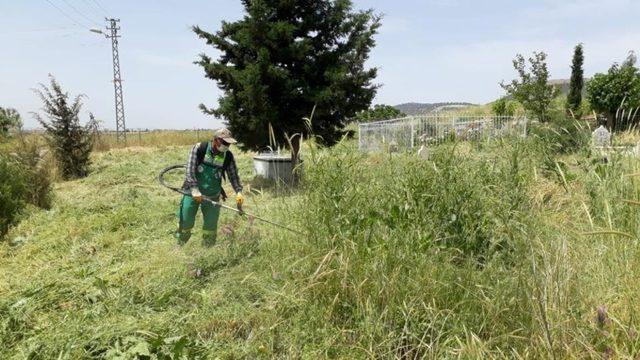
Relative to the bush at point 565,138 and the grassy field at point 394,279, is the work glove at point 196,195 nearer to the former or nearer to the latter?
the grassy field at point 394,279

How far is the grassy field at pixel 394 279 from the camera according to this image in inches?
92.0

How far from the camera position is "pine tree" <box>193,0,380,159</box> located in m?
10.8

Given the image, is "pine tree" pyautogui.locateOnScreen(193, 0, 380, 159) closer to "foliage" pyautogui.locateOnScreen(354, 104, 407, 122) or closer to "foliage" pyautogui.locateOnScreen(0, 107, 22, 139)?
"foliage" pyautogui.locateOnScreen(0, 107, 22, 139)

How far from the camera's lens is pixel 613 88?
2352 cm

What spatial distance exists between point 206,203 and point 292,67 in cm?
668

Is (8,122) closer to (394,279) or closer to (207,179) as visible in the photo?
(207,179)

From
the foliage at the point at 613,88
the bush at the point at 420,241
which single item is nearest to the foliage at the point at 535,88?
the foliage at the point at 613,88

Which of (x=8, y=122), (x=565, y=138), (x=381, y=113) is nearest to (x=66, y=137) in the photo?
(x=8, y=122)

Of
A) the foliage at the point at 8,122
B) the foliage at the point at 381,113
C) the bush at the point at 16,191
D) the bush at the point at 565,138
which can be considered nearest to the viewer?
the bush at the point at 565,138

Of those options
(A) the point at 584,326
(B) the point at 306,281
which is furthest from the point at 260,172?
(A) the point at 584,326

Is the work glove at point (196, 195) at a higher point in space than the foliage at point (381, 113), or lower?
lower

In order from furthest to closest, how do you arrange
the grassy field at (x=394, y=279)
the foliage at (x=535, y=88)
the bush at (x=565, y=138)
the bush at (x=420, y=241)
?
the foliage at (x=535, y=88)
the bush at (x=565, y=138)
the bush at (x=420, y=241)
the grassy field at (x=394, y=279)

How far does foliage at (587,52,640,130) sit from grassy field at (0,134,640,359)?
74.8 feet

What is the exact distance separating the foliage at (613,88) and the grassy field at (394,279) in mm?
22813
